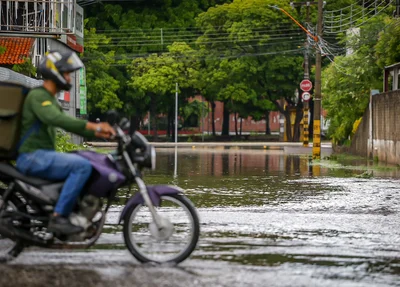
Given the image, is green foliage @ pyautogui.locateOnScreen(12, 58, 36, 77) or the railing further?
green foliage @ pyautogui.locateOnScreen(12, 58, 36, 77)

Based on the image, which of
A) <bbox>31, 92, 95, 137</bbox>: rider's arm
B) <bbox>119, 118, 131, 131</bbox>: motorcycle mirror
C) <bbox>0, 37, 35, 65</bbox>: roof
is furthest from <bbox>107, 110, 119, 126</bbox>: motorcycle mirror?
<bbox>0, 37, 35, 65</bbox>: roof

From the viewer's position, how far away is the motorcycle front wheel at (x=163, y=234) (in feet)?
27.0

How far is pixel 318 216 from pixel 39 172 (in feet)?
19.5

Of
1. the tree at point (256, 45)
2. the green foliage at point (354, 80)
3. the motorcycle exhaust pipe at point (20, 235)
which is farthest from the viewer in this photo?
the tree at point (256, 45)

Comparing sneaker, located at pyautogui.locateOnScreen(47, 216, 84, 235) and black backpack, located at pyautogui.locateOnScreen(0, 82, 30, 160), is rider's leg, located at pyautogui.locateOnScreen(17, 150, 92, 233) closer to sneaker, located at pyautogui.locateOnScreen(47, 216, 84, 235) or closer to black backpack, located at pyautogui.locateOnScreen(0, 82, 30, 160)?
sneaker, located at pyautogui.locateOnScreen(47, 216, 84, 235)

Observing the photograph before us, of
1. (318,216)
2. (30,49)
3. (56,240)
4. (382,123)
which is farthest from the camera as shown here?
(30,49)

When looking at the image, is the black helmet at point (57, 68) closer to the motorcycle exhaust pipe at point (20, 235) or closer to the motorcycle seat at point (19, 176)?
the motorcycle seat at point (19, 176)

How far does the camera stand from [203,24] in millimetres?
76688

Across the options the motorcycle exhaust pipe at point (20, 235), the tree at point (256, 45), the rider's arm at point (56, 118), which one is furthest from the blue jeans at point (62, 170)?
the tree at point (256, 45)

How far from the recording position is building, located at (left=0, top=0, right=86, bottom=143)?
32906 mm

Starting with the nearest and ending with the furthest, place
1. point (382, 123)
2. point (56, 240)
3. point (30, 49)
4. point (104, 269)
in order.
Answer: point (104, 269) → point (56, 240) → point (382, 123) → point (30, 49)

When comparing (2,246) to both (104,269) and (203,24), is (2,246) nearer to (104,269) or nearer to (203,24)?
(104,269)

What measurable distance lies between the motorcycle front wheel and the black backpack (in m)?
1.21

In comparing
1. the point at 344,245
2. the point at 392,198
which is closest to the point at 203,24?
the point at 392,198
